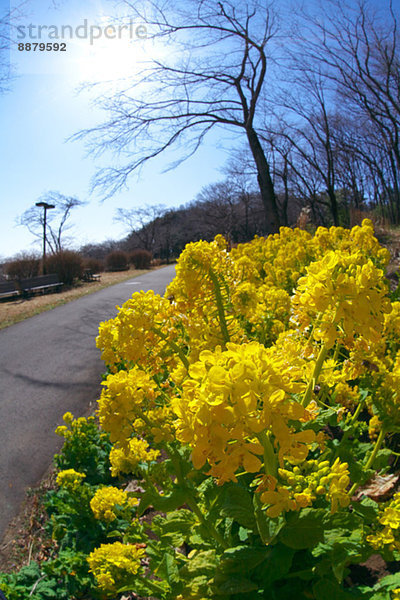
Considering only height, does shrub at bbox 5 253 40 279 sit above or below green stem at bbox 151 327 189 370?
above

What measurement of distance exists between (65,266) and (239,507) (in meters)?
21.2

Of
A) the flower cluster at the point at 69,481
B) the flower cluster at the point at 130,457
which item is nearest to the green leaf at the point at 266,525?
the flower cluster at the point at 130,457

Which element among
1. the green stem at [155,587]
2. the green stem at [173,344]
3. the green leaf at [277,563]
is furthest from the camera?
the green stem at [173,344]

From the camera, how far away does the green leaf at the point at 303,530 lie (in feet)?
3.71

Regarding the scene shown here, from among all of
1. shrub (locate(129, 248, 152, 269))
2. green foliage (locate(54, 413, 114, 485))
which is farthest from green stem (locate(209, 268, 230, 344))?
shrub (locate(129, 248, 152, 269))

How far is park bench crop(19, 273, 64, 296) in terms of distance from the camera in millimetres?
16172

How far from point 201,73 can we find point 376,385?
12.5m

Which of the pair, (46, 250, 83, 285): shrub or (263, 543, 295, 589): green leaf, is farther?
(46, 250, 83, 285): shrub

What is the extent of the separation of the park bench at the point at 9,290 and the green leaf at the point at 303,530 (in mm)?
16411

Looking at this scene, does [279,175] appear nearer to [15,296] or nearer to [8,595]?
[15,296]

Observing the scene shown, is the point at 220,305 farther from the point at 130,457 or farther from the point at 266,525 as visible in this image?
the point at 266,525

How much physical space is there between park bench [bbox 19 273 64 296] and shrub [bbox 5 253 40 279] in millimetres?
2001

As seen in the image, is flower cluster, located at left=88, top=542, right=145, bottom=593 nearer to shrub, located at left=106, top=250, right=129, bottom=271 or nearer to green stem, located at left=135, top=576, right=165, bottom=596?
green stem, located at left=135, top=576, right=165, bottom=596

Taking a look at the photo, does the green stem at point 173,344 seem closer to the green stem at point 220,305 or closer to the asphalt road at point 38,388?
the green stem at point 220,305
